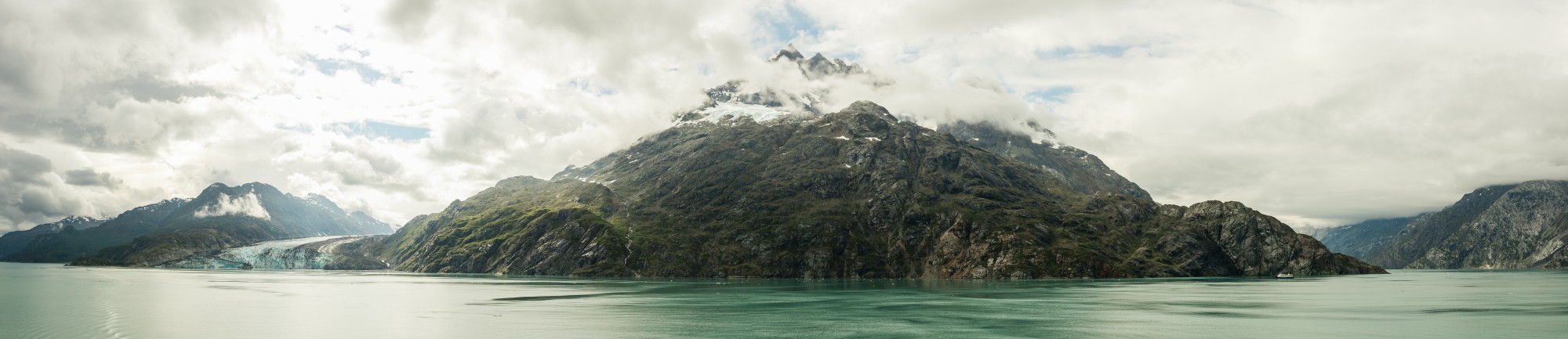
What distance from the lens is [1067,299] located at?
136250 millimetres

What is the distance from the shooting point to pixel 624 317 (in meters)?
94.0

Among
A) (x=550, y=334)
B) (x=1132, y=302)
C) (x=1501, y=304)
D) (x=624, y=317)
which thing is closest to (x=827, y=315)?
(x=624, y=317)

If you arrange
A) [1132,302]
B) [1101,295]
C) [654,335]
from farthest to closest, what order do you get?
1. [1101,295]
2. [1132,302]
3. [654,335]

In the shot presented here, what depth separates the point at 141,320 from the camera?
81625mm

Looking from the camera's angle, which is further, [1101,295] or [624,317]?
[1101,295]

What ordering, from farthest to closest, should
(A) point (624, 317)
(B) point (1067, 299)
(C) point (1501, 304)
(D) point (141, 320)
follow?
(B) point (1067, 299), (C) point (1501, 304), (A) point (624, 317), (D) point (141, 320)

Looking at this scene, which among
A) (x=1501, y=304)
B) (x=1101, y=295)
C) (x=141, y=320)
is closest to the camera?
(x=141, y=320)

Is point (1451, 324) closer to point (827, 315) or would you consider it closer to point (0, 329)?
point (827, 315)

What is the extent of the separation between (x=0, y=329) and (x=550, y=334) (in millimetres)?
Result: 47509

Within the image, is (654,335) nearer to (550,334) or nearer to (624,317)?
(550,334)

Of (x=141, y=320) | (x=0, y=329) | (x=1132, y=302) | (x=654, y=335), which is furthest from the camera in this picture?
(x=1132, y=302)

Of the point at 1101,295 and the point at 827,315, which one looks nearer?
the point at 827,315

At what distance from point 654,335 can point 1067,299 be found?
292 feet

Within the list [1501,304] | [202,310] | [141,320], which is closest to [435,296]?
[202,310]
